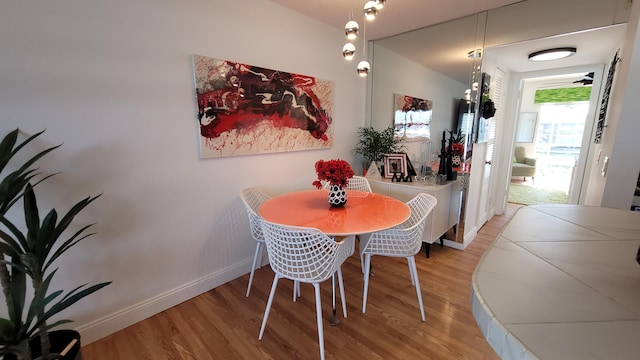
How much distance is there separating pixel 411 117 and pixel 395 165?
783 mm

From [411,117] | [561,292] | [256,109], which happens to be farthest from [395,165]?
[561,292]

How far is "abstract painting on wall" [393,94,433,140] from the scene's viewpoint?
3.27 m

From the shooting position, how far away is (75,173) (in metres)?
1.60

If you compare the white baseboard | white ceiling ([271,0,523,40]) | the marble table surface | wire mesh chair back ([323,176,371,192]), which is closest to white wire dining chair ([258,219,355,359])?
the marble table surface

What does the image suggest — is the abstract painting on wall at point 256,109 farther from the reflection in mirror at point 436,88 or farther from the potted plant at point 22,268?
the potted plant at point 22,268

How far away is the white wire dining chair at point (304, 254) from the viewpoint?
1.53 meters

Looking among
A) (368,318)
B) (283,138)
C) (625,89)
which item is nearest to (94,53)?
(283,138)

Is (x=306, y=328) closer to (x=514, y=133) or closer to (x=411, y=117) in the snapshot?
(x=411, y=117)

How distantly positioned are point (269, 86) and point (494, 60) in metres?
2.49

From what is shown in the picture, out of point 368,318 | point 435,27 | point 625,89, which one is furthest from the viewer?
point 435,27

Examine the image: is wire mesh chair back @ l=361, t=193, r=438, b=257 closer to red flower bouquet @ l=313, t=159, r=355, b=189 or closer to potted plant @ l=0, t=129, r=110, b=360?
red flower bouquet @ l=313, t=159, r=355, b=189

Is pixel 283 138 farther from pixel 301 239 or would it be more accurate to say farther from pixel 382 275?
pixel 382 275

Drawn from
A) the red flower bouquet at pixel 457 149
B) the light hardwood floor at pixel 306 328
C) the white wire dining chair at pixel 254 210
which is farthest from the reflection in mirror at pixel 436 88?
the white wire dining chair at pixel 254 210

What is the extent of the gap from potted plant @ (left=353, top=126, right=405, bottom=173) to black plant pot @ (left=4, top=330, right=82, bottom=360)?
3006mm
